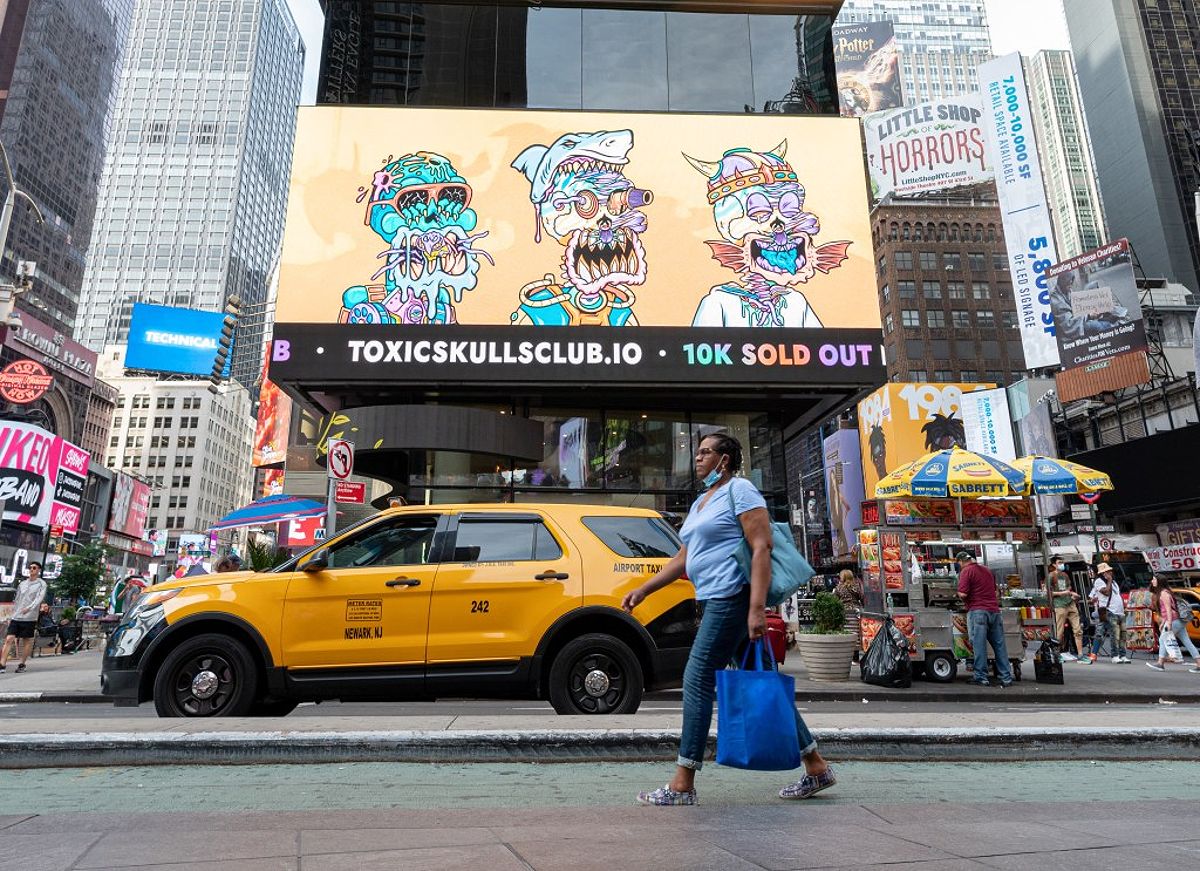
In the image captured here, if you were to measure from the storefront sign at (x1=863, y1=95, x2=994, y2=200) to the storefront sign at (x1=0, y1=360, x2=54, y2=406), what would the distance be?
5853 centimetres

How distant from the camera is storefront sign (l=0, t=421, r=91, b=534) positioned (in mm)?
49781

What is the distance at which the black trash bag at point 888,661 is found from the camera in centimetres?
1040

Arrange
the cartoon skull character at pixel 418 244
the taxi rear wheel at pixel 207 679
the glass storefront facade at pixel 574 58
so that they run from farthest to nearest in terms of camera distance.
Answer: the glass storefront facade at pixel 574 58
the cartoon skull character at pixel 418 244
the taxi rear wheel at pixel 207 679

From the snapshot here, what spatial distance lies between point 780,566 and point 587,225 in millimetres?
16539

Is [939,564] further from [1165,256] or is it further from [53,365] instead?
[53,365]

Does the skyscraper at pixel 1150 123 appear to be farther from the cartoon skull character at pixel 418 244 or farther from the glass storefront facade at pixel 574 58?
the cartoon skull character at pixel 418 244

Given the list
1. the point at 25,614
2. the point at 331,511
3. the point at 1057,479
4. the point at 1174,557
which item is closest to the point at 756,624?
the point at 331,511

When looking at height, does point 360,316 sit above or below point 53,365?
below

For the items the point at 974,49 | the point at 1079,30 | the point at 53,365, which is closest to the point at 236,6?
the point at 53,365

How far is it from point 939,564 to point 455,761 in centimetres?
1045

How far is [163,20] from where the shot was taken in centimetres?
16950

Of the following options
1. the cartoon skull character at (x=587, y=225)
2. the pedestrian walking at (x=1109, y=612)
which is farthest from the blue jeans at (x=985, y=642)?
the cartoon skull character at (x=587, y=225)

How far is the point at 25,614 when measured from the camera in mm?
14344

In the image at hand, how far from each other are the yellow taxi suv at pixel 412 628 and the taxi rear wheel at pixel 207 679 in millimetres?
10
